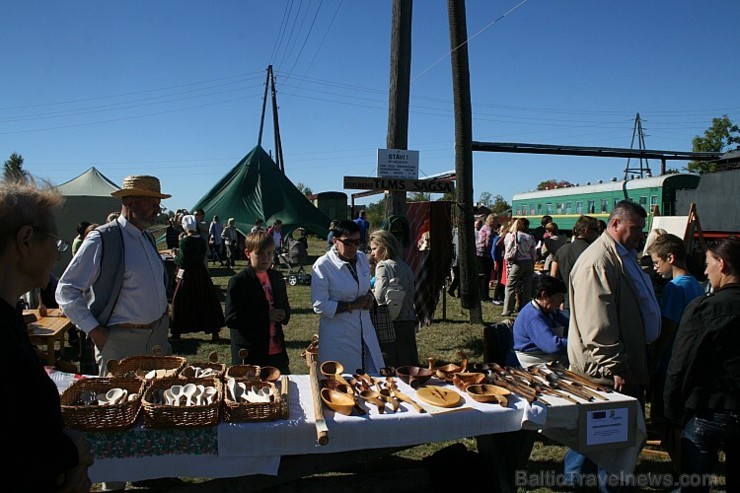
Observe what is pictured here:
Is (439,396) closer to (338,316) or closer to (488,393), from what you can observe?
(488,393)

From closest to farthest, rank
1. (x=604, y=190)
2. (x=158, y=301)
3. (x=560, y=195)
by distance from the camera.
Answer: (x=158, y=301)
(x=604, y=190)
(x=560, y=195)

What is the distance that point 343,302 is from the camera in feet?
11.2

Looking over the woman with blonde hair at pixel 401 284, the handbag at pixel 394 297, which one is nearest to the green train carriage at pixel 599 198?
the woman with blonde hair at pixel 401 284

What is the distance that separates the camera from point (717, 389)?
248cm

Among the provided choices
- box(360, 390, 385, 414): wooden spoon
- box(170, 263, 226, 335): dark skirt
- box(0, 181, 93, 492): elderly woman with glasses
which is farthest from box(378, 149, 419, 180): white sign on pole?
box(0, 181, 93, 492): elderly woman with glasses

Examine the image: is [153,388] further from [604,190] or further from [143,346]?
[604,190]

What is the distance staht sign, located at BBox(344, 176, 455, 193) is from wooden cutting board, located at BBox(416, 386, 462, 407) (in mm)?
3788

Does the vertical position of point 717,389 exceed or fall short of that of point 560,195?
it falls short

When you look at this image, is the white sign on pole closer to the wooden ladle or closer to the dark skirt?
the dark skirt

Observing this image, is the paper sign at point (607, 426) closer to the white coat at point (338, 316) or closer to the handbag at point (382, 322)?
the white coat at point (338, 316)

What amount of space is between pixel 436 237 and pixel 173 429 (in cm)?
550

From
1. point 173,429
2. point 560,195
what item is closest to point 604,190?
point 560,195

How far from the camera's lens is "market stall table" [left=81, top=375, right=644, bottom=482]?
210 cm

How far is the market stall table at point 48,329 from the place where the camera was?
14.9ft
